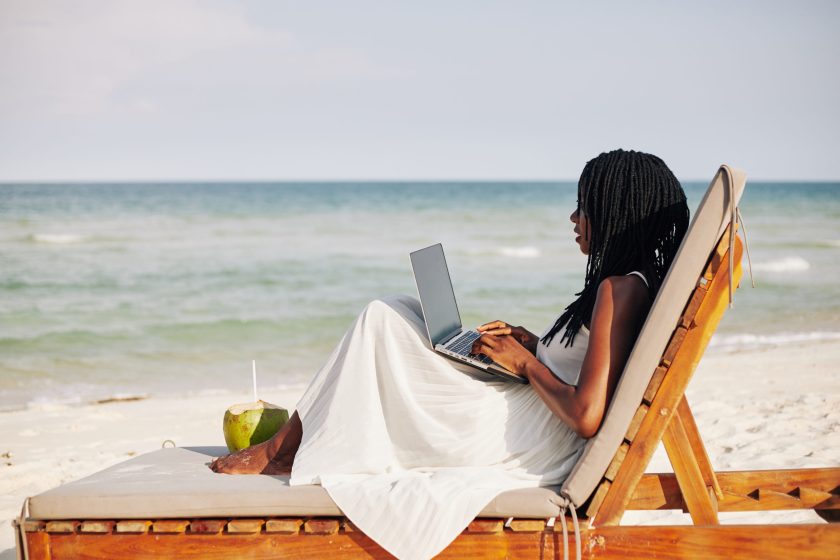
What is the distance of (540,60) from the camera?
37.6m

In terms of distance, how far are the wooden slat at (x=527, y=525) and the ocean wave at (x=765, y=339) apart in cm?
836

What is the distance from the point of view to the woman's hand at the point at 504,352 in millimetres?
2926

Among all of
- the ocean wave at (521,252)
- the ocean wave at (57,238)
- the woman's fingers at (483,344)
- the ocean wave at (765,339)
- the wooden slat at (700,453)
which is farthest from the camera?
the ocean wave at (57,238)

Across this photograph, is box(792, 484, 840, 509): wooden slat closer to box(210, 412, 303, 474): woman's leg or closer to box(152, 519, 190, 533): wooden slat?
box(210, 412, 303, 474): woman's leg

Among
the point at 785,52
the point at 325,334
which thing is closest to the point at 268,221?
the point at 325,334

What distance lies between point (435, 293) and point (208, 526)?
1176 mm

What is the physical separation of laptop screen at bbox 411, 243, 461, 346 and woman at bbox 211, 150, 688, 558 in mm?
73

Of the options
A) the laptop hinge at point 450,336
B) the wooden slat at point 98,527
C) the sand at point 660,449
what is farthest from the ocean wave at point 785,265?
the wooden slat at point 98,527

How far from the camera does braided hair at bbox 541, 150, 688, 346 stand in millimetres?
2881

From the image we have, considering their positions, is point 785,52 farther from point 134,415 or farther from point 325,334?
point 134,415

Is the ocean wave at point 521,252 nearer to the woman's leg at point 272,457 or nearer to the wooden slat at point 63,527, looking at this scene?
the woman's leg at point 272,457

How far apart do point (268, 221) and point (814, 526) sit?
83.9 feet

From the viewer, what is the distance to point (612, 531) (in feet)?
8.46

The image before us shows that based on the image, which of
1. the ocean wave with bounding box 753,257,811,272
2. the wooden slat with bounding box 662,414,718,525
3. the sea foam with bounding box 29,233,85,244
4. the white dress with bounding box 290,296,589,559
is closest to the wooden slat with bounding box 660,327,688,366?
the wooden slat with bounding box 662,414,718,525
